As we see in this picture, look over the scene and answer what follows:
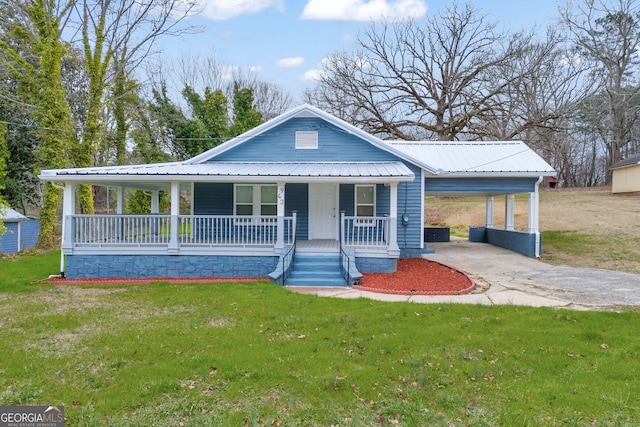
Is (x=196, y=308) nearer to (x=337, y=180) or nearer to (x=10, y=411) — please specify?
(x=10, y=411)

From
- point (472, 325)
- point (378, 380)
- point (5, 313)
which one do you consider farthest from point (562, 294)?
point (5, 313)

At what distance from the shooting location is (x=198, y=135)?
2541 centimetres

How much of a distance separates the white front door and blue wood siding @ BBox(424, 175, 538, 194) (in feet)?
11.9

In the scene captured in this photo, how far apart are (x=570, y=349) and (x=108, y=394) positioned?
5820 mm

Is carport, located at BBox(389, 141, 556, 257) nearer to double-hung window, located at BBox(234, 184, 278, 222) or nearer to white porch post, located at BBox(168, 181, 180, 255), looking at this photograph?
double-hung window, located at BBox(234, 184, 278, 222)

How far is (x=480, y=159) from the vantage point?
15.4m

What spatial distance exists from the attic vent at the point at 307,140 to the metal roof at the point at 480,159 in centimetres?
338

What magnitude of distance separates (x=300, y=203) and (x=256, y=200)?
5.05ft

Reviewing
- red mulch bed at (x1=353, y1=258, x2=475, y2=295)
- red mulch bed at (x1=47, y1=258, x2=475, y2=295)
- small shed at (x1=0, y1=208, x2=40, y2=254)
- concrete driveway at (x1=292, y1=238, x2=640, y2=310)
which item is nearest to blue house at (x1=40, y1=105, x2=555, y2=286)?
red mulch bed at (x1=47, y1=258, x2=475, y2=295)

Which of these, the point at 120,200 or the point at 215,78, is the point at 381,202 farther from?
the point at 215,78

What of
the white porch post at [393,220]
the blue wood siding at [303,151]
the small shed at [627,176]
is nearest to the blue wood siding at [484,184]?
the blue wood siding at [303,151]

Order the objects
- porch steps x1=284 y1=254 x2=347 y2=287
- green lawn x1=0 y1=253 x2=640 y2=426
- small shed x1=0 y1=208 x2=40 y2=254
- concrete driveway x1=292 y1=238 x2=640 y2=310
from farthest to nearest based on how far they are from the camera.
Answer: small shed x1=0 y1=208 x2=40 y2=254
porch steps x1=284 y1=254 x2=347 y2=287
concrete driveway x1=292 y1=238 x2=640 y2=310
green lawn x1=0 y1=253 x2=640 y2=426

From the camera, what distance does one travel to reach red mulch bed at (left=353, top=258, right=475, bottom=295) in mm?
9469

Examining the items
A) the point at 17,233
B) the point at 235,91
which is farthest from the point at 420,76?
the point at 17,233
